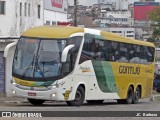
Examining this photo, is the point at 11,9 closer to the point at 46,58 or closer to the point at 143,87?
the point at 143,87

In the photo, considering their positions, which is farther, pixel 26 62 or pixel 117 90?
pixel 117 90

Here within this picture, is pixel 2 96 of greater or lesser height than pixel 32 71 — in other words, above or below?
below

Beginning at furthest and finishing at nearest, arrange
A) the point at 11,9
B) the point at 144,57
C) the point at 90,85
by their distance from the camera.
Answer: the point at 11,9 → the point at 144,57 → the point at 90,85

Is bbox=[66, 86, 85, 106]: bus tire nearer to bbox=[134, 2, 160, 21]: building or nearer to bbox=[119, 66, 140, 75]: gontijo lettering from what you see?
bbox=[119, 66, 140, 75]: gontijo lettering

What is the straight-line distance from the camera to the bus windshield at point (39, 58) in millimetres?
23406

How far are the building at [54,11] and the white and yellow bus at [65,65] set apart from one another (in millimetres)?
57619

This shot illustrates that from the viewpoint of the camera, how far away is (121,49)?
28.9 m

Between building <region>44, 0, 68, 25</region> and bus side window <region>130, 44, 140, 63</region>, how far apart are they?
5380cm

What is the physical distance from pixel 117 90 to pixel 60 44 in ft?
20.6

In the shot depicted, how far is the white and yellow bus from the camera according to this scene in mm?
23391

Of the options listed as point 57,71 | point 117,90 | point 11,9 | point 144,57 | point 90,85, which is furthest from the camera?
point 11,9

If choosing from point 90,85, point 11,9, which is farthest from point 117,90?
point 11,9

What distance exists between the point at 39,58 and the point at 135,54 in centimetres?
869

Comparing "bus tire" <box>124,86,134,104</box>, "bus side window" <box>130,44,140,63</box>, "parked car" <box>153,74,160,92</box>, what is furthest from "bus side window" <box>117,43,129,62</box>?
"parked car" <box>153,74,160,92</box>
